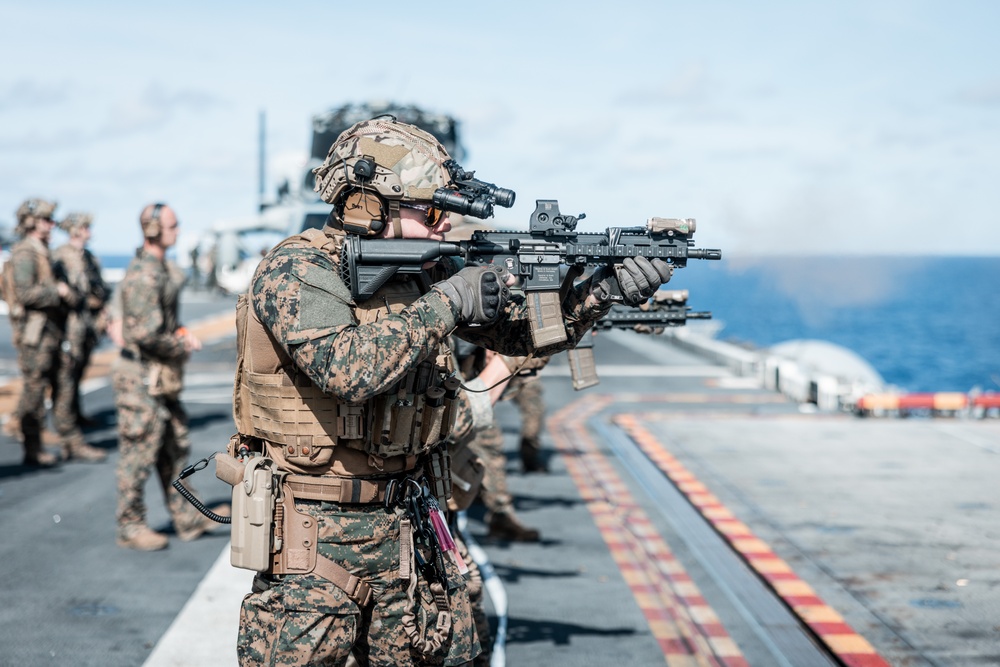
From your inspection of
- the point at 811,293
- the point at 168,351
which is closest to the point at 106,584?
the point at 168,351

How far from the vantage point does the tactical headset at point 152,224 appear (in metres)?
7.30

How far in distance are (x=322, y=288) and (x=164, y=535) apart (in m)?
5.08

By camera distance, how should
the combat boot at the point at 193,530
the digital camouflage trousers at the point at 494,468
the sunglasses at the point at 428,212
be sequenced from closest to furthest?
the sunglasses at the point at 428,212, the digital camouflage trousers at the point at 494,468, the combat boot at the point at 193,530

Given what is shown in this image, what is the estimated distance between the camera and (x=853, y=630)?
5930 millimetres

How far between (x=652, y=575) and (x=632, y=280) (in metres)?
3.79

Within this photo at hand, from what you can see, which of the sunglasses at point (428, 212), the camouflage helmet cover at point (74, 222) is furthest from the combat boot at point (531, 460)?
Answer: the sunglasses at point (428, 212)

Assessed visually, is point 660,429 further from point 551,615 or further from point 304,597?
point 304,597

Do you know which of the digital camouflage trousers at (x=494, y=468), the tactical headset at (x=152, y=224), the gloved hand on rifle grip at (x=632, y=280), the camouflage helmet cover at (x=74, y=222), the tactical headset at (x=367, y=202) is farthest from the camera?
the camouflage helmet cover at (x=74, y=222)

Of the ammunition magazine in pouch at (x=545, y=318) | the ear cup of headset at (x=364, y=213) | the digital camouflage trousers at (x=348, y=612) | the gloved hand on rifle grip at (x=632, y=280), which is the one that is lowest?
the digital camouflage trousers at (x=348, y=612)

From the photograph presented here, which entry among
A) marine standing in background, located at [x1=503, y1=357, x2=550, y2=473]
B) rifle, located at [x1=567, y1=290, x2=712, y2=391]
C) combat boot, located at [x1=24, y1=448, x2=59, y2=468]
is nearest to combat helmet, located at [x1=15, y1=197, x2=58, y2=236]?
combat boot, located at [x1=24, y1=448, x2=59, y2=468]

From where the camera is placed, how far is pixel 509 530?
7.97 m

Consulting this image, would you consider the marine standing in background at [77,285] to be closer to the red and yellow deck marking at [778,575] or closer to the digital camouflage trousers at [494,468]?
the digital camouflage trousers at [494,468]

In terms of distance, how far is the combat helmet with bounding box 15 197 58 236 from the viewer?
32.8 feet

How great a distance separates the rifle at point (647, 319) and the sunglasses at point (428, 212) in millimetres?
2265
